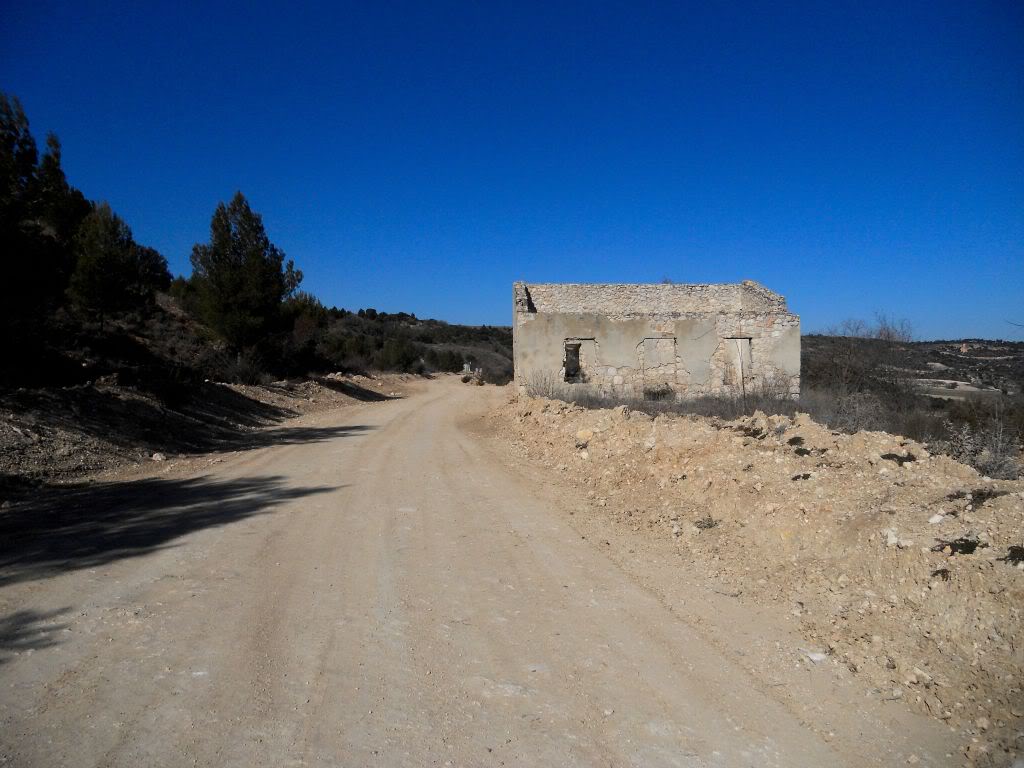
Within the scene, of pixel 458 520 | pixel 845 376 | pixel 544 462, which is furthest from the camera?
pixel 845 376

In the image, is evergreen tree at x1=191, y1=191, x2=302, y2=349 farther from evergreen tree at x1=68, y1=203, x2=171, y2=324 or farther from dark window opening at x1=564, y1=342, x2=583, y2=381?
dark window opening at x1=564, y1=342, x2=583, y2=381

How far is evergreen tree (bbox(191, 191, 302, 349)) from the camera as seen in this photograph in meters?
24.4

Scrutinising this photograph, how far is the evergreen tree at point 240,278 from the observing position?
80.1 feet

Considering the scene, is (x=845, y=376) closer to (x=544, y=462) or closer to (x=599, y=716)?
(x=544, y=462)

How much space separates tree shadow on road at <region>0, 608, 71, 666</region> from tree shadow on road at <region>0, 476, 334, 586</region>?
2.70 ft

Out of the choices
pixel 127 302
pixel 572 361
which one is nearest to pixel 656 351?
pixel 572 361

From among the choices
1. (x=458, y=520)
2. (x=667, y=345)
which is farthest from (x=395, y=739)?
(x=667, y=345)

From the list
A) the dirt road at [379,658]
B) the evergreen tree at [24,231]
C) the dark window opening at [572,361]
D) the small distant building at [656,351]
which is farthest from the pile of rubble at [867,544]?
the evergreen tree at [24,231]

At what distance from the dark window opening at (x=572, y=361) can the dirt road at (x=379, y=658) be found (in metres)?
11.6

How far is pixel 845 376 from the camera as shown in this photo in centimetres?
1706

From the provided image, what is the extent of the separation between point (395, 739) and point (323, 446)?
10.0m

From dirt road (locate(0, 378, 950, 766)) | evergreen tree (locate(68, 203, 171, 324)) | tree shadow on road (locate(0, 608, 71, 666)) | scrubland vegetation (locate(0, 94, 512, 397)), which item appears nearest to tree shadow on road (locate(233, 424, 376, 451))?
scrubland vegetation (locate(0, 94, 512, 397))

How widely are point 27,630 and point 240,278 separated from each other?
76.3 feet

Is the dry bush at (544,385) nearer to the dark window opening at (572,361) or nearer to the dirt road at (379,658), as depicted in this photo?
the dark window opening at (572,361)
